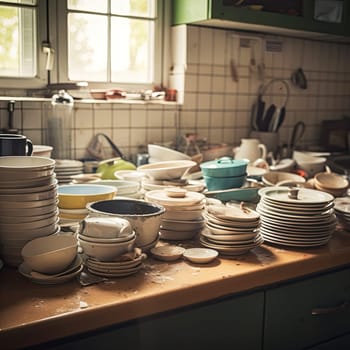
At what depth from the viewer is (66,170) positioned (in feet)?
5.99

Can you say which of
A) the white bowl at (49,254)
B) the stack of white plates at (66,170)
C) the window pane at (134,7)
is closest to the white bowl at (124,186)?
the stack of white plates at (66,170)

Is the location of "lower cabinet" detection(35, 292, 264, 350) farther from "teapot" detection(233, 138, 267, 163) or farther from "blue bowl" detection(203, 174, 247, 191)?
"teapot" detection(233, 138, 267, 163)

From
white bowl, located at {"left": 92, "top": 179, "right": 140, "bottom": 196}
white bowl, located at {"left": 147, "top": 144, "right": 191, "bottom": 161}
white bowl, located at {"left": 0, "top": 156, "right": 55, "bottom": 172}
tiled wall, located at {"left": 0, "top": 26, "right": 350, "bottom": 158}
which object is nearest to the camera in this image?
white bowl, located at {"left": 0, "top": 156, "right": 55, "bottom": 172}

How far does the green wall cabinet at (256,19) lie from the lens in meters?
2.12

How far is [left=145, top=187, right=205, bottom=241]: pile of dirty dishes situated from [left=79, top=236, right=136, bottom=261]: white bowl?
25 centimetres

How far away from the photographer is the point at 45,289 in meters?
1.02

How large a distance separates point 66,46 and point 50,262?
130cm

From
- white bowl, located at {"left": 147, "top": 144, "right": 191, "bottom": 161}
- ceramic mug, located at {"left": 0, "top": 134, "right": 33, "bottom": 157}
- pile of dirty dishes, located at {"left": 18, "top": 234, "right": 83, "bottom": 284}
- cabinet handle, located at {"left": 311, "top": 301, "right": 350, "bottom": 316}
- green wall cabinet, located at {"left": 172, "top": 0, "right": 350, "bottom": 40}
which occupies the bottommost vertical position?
cabinet handle, located at {"left": 311, "top": 301, "right": 350, "bottom": 316}

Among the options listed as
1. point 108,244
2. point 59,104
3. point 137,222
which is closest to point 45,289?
point 108,244

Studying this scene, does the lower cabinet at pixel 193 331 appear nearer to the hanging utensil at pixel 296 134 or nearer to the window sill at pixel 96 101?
the window sill at pixel 96 101

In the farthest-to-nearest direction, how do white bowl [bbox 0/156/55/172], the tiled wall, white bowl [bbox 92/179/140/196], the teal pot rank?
the tiled wall < the teal pot < white bowl [bbox 92/179/140/196] < white bowl [bbox 0/156/55/172]

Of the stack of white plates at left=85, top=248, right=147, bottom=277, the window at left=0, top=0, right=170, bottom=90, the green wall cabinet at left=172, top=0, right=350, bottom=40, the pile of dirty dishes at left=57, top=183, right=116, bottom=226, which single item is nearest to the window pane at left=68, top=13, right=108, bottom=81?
the window at left=0, top=0, right=170, bottom=90

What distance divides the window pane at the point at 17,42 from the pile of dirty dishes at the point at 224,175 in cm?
89

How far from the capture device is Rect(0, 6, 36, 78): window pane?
204 cm
